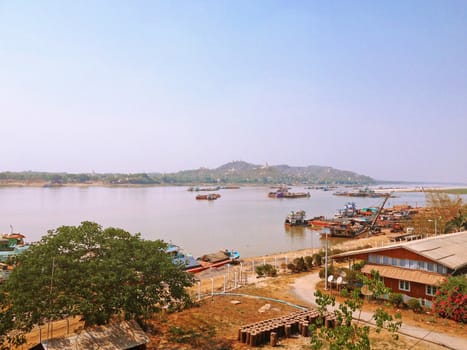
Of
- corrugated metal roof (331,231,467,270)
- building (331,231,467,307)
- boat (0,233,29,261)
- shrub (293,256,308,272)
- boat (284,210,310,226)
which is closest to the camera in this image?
building (331,231,467,307)

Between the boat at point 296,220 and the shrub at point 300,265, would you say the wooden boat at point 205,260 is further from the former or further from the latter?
the boat at point 296,220

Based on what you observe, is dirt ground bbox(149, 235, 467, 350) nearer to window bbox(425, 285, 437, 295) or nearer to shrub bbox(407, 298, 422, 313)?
shrub bbox(407, 298, 422, 313)

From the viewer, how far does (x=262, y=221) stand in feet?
223

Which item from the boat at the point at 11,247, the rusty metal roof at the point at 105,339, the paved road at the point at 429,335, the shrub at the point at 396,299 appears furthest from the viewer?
the boat at the point at 11,247

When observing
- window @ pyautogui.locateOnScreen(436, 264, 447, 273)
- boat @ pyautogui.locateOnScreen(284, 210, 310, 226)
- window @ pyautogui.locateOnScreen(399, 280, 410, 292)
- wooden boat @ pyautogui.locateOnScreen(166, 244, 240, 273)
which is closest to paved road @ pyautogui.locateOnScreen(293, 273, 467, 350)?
window @ pyautogui.locateOnScreen(399, 280, 410, 292)

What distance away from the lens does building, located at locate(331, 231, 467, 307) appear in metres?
17.6

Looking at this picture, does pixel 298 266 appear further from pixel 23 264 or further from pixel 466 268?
pixel 23 264

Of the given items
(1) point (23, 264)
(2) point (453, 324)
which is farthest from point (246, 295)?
(1) point (23, 264)

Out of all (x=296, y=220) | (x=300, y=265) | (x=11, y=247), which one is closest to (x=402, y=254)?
(x=300, y=265)

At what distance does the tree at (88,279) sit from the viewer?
11.0 metres

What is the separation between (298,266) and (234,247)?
1705 centimetres

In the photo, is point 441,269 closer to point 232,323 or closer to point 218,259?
point 232,323

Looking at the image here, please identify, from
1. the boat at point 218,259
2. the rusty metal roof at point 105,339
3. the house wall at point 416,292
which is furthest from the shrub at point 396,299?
the boat at point 218,259

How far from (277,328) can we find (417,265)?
917cm
